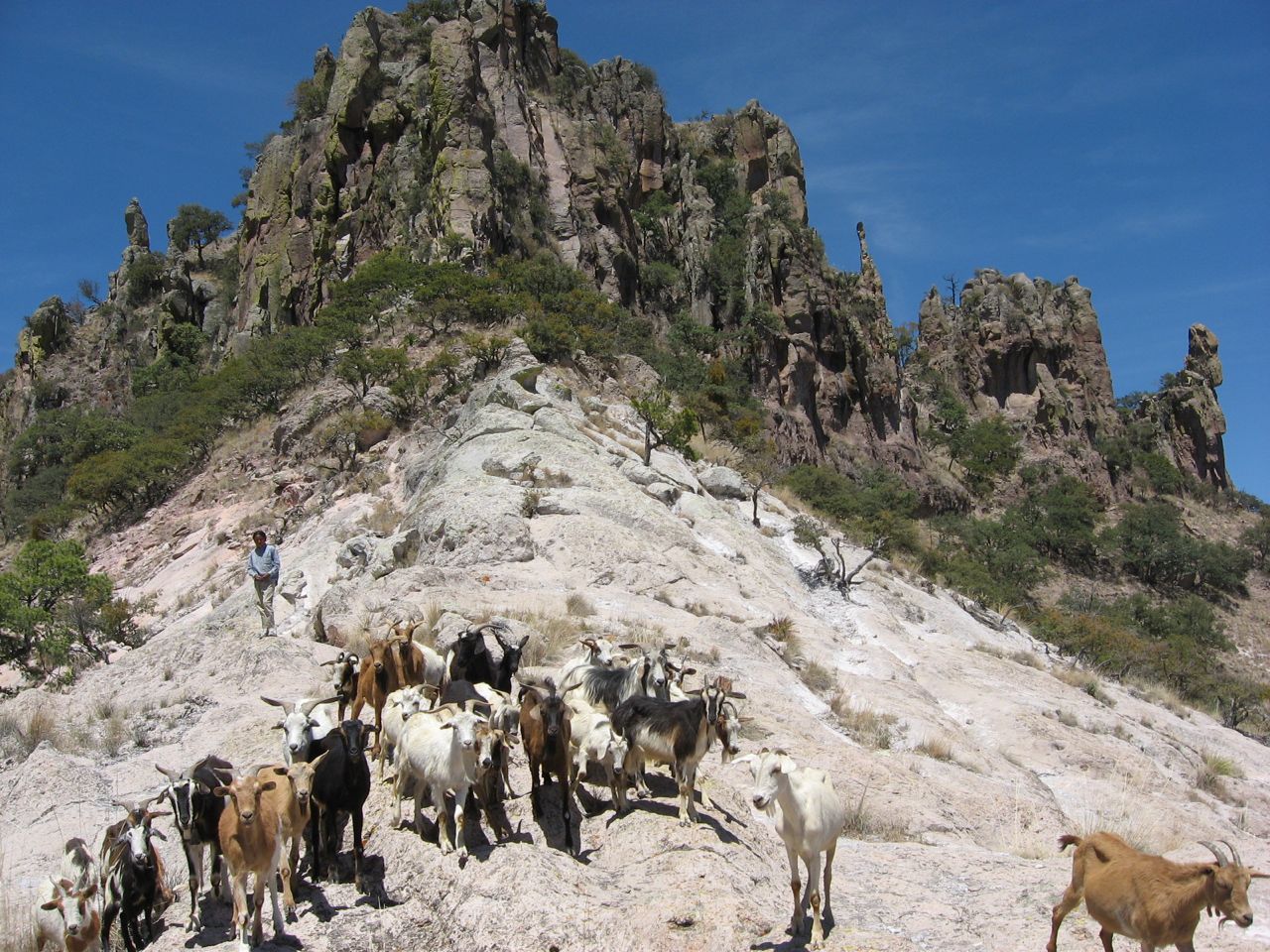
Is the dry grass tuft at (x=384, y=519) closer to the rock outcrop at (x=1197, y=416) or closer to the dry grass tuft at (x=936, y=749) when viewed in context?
the dry grass tuft at (x=936, y=749)

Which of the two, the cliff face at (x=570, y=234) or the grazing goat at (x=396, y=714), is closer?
the grazing goat at (x=396, y=714)

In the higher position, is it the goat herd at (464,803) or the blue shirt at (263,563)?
the blue shirt at (263,563)

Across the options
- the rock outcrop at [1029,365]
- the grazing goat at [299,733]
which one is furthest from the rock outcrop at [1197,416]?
the grazing goat at [299,733]

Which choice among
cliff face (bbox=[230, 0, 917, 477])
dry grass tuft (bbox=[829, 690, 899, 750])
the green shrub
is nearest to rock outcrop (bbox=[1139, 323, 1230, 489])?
cliff face (bbox=[230, 0, 917, 477])

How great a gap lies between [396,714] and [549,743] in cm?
132

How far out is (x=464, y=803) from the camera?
6.21 metres

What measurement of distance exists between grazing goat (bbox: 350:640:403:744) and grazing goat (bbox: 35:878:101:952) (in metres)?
2.77

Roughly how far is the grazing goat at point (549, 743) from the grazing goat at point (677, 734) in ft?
1.60

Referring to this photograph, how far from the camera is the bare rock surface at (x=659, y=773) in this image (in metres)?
5.70

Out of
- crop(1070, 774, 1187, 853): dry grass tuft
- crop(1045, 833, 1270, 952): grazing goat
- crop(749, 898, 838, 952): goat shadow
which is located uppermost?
crop(1045, 833, 1270, 952): grazing goat

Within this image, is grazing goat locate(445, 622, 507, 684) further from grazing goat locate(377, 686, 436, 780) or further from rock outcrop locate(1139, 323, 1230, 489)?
rock outcrop locate(1139, 323, 1230, 489)

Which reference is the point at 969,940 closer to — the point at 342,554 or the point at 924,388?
the point at 342,554

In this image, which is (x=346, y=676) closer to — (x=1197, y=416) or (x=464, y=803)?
(x=464, y=803)

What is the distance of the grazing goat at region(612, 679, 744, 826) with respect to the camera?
660cm
